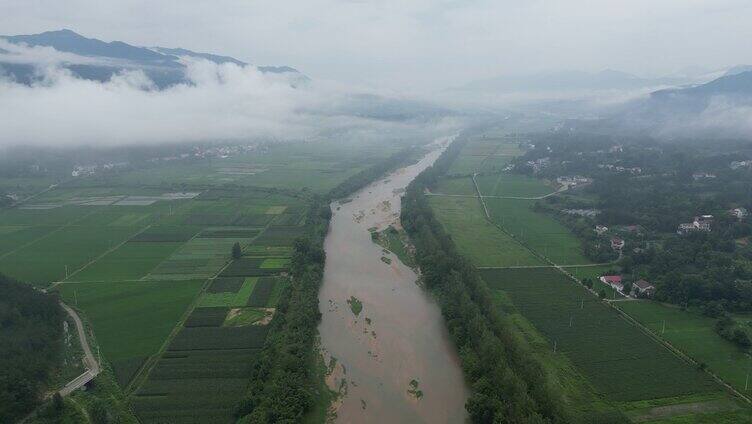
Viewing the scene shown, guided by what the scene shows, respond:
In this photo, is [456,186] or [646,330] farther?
[456,186]

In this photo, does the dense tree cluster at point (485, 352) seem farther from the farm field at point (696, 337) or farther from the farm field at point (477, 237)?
the farm field at point (696, 337)

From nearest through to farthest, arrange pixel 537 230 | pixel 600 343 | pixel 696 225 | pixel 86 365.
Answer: pixel 86 365, pixel 600 343, pixel 696 225, pixel 537 230

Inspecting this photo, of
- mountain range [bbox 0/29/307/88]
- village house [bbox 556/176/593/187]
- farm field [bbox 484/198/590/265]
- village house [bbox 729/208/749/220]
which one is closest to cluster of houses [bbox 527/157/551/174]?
village house [bbox 556/176/593/187]

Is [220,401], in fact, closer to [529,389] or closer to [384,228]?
[529,389]

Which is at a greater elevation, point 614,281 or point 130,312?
point 614,281

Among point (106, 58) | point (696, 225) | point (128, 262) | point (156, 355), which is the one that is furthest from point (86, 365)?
point (106, 58)

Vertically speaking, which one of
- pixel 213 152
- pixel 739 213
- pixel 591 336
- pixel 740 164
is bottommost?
pixel 213 152

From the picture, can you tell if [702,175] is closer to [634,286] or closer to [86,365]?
[634,286]
